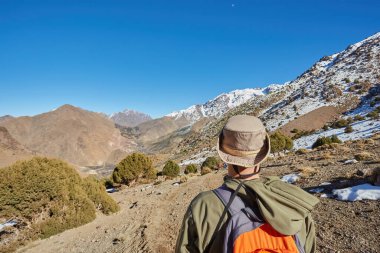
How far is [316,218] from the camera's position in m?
9.08

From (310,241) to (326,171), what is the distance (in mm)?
13130

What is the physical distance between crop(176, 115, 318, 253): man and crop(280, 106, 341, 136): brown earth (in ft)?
191

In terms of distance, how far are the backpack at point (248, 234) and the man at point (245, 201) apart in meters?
0.05

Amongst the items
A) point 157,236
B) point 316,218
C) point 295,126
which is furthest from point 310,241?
point 295,126

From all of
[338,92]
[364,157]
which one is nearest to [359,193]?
[364,157]

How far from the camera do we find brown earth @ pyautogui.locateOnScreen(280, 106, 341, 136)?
5934 cm

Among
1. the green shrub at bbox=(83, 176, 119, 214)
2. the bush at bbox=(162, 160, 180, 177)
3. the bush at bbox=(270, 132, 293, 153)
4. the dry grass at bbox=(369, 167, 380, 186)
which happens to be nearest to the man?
the dry grass at bbox=(369, 167, 380, 186)

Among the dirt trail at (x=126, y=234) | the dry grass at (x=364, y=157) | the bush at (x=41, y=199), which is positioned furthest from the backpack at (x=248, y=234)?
the dry grass at (x=364, y=157)

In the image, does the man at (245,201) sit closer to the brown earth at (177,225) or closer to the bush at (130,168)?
the brown earth at (177,225)

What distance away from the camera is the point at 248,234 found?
7.20ft

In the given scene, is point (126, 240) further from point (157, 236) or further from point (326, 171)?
point (326, 171)

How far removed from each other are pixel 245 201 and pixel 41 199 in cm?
1339

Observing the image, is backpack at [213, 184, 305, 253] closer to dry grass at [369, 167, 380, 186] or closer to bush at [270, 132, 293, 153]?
dry grass at [369, 167, 380, 186]

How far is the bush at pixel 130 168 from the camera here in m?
30.2
